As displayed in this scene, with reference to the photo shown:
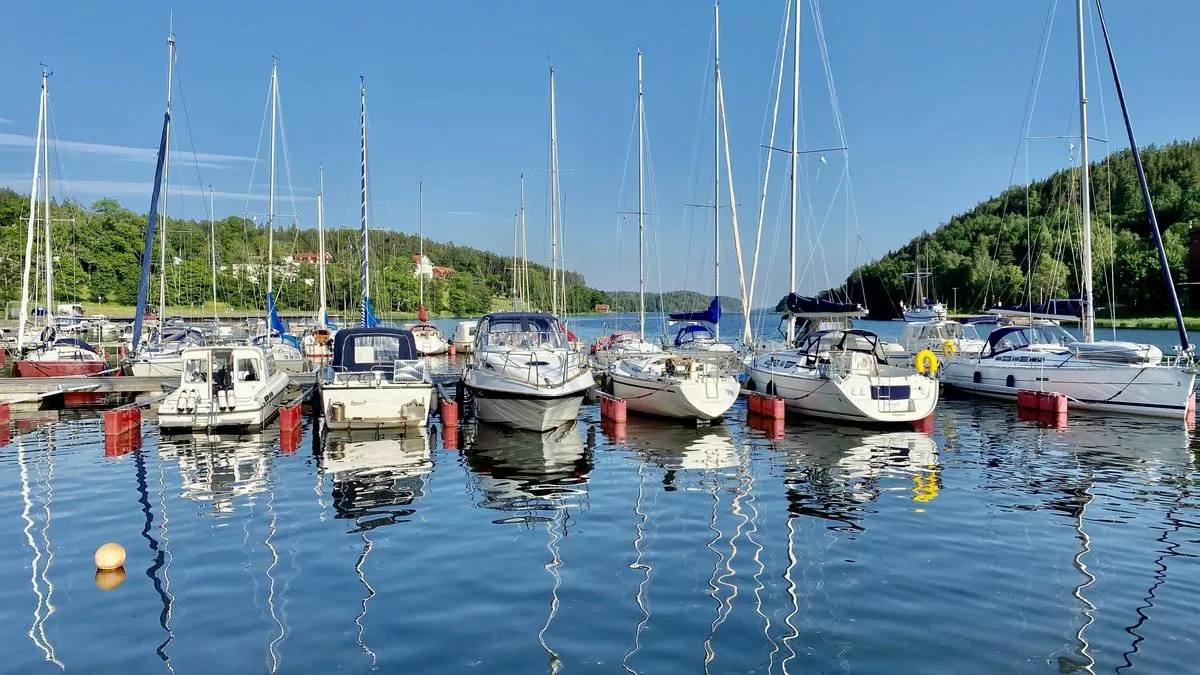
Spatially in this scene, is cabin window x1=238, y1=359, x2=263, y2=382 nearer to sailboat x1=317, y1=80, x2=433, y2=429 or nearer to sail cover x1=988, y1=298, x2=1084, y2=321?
sailboat x1=317, y1=80, x2=433, y2=429

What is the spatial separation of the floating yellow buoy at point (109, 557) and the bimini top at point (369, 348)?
13117mm

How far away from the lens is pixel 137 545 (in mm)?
12383

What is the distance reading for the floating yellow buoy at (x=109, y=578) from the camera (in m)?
10.5

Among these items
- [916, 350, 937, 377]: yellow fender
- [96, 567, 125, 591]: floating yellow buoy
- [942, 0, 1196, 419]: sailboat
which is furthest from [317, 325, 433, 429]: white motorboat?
[942, 0, 1196, 419]: sailboat

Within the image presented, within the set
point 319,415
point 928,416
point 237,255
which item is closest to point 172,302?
point 237,255

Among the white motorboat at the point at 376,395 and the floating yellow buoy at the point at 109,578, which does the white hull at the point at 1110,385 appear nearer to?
the white motorboat at the point at 376,395

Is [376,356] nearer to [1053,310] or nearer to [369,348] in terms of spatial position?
[369,348]

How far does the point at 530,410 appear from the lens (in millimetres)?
22750

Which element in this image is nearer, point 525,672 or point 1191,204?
point 525,672

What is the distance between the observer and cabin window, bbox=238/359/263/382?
24.2 meters

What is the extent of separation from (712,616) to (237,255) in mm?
123573

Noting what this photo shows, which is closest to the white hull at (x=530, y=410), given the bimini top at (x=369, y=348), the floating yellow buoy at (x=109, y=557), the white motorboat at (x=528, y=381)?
the white motorboat at (x=528, y=381)

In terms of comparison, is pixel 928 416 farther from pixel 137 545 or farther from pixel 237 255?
pixel 237 255

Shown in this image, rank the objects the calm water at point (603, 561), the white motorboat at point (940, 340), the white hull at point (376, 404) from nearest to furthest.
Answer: the calm water at point (603, 561) → the white hull at point (376, 404) → the white motorboat at point (940, 340)
